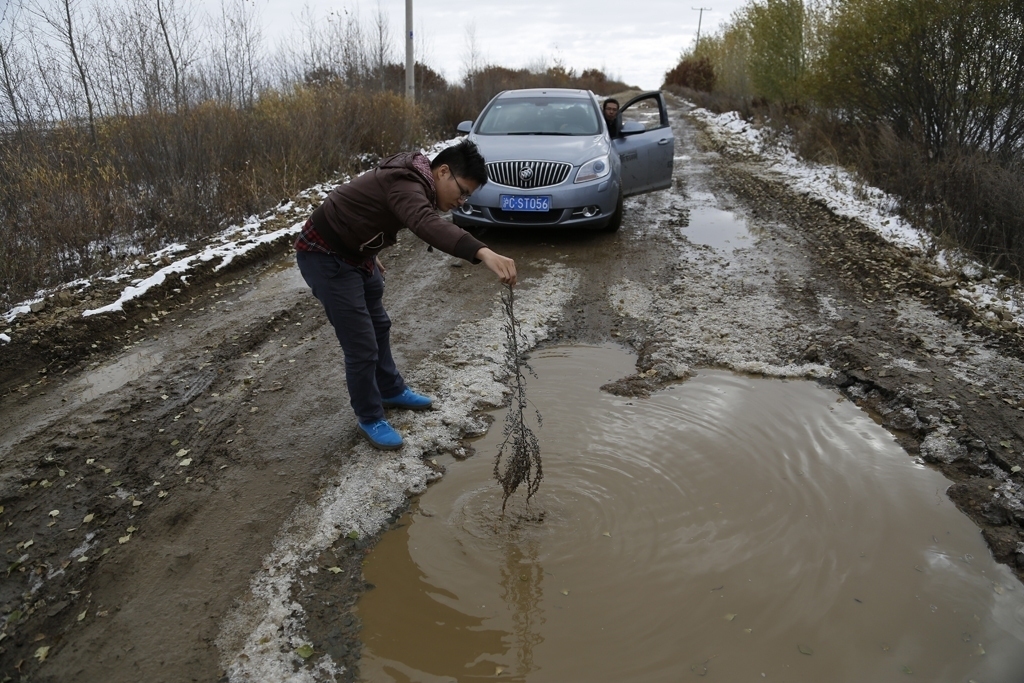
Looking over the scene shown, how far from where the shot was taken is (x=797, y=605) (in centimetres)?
262

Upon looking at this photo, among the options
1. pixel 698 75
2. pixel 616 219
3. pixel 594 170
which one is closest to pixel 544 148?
pixel 594 170

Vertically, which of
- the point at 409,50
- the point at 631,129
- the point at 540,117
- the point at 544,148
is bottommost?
the point at 544,148

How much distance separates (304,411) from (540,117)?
18.1ft

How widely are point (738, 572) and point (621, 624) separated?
603mm

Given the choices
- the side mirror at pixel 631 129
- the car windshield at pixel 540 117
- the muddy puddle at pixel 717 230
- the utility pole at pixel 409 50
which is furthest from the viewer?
the utility pole at pixel 409 50

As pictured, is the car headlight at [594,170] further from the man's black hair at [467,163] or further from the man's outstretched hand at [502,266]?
the man's outstretched hand at [502,266]

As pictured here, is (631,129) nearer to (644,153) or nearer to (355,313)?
(644,153)

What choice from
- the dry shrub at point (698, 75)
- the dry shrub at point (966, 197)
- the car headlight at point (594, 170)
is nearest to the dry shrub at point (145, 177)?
the car headlight at point (594, 170)

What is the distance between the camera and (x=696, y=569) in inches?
111

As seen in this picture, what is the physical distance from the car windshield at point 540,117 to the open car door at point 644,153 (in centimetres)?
47

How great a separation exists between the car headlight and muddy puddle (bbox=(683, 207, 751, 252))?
4.34ft

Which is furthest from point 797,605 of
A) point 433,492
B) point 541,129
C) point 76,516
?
point 541,129

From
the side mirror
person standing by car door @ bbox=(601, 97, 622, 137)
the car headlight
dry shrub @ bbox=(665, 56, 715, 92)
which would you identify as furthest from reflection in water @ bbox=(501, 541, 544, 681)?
dry shrub @ bbox=(665, 56, 715, 92)

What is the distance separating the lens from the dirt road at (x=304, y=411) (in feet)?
8.28
